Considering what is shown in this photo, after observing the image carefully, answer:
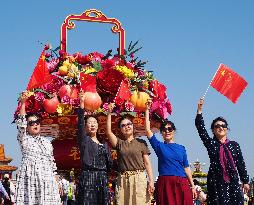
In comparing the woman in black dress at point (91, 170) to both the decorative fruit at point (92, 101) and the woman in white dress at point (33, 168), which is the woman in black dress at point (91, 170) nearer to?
the decorative fruit at point (92, 101)

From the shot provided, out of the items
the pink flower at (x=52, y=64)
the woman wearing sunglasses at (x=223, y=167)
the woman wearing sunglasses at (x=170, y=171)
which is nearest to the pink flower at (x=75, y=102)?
the pink flower at (x=52, y=64)

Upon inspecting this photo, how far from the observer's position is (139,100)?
24.4 ft

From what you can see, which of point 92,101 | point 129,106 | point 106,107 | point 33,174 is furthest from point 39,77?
point 33,174

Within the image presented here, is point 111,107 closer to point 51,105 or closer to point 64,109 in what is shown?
point 64,109

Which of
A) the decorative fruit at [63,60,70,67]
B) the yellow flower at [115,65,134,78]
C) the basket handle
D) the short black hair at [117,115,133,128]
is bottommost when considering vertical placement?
the short black hair at [117,115,133,128]

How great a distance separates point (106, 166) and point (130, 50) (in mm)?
1966

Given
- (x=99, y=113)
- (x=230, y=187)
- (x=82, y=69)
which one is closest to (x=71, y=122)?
(x=99, y=113)

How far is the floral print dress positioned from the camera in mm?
6719

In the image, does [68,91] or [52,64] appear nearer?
[68,91]

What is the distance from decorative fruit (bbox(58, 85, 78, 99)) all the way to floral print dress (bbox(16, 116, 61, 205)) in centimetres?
77

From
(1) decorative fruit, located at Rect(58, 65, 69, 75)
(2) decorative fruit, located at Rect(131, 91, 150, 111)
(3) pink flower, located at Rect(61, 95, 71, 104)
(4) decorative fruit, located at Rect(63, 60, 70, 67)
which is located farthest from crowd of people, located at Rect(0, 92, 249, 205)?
(4) decorative fruit, located at Rect(63, 60, 70, 67)

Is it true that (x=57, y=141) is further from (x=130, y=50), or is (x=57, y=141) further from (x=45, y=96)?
(x=130, y=50)

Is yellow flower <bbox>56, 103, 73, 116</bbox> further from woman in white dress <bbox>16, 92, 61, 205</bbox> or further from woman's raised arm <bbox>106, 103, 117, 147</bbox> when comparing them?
woman's raised arm <bbox>106, 103, 117, 147</bbox>

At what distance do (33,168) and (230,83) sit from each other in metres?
3.11
